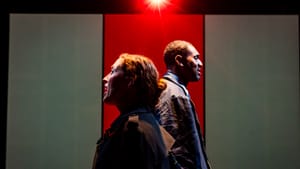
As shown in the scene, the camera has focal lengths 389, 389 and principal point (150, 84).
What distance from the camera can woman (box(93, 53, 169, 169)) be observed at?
155cm

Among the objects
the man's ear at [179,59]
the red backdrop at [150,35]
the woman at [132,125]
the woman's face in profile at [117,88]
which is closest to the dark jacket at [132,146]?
the woman at [132,125]

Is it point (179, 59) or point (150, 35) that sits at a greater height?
point (150, 35)

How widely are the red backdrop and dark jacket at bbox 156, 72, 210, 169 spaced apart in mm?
1245

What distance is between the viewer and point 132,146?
155 centimetres

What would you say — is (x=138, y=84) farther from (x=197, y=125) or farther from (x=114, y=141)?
(x=197, y=125)

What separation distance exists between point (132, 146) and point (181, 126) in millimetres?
Answer: 861

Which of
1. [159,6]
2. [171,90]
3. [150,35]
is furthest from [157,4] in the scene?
[171,90]

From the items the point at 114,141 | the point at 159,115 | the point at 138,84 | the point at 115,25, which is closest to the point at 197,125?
the point at 159,115

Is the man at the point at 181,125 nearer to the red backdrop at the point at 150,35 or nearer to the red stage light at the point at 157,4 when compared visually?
the red backdrop at the point at 150,35

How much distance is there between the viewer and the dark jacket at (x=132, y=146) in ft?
5.07

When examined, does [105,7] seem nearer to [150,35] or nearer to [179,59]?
[150,35]

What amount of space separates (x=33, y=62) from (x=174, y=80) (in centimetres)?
168

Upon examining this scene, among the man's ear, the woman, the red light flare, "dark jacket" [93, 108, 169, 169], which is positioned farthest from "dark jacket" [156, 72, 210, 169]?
the red light flare

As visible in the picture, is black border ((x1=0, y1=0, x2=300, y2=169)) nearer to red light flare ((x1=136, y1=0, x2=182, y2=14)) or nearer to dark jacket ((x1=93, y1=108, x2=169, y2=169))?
red light flare ((x1=136, y1=0, x2=182, y2=14))
